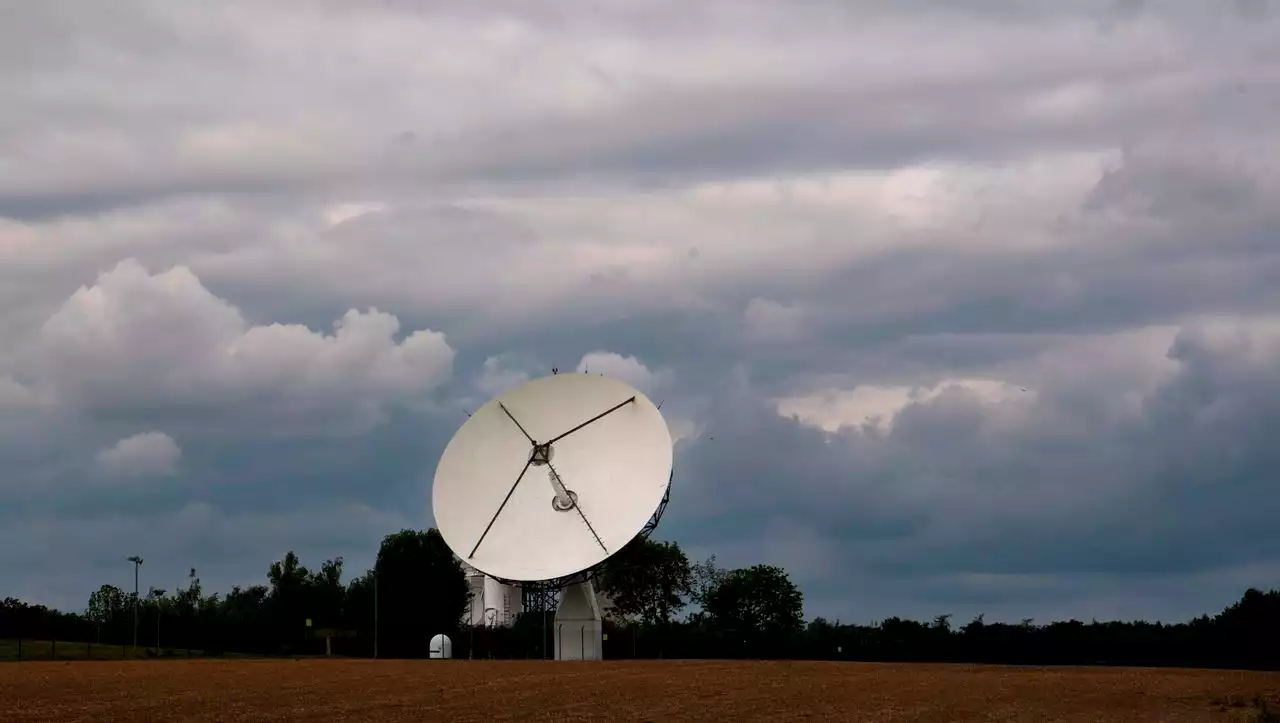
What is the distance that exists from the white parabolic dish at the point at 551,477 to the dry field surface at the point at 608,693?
215 inches

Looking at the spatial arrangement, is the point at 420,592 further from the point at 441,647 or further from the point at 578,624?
the point at 578,624

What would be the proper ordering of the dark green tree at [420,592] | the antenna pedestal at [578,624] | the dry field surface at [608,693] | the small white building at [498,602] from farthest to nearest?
the small white building at [498,602], the dark green tree at [420,592], the antenna pedestal at [578,624], the dry field surface at [608,693]

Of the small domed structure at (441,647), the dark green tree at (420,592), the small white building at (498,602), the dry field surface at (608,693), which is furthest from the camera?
the small white building at (498,602)

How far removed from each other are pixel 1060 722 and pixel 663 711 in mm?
11834

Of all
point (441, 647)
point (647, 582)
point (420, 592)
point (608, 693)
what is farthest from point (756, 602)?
point (608, 693)

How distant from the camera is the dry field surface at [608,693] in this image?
164ft

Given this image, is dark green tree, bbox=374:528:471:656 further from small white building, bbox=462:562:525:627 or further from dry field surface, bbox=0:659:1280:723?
dry field surface, bbox=0:659:1280:723

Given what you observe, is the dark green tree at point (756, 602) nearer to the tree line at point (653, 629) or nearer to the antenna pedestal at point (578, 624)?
the tree line at point (653, 629)

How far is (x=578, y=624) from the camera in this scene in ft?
275

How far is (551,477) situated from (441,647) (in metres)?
23.9

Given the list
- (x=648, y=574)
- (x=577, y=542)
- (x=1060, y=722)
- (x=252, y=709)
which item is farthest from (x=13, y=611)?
(x=1060, y=722)

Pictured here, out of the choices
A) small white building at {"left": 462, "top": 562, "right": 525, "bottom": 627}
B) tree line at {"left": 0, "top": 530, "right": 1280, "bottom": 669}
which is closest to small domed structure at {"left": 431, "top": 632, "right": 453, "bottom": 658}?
tree line at {"left": 0, "top": 530, "right": 1280, "bottom": 669}

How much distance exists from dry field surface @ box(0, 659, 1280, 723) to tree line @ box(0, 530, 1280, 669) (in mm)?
11984

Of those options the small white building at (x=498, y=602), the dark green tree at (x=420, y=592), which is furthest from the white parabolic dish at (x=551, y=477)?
the small white building at (x=498, y=602)
